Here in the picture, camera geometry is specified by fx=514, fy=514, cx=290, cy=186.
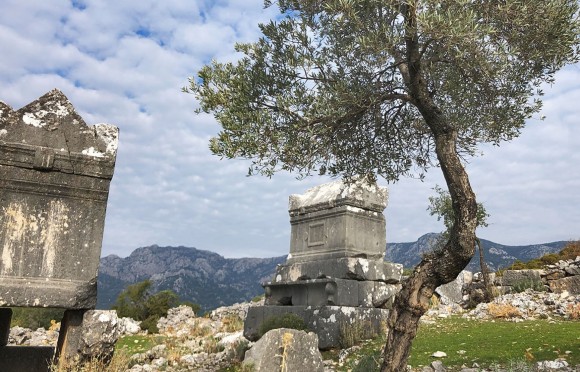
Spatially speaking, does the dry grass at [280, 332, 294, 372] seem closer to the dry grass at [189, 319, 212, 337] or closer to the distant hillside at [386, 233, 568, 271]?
the dry grass at [189, 319, 212, 337]

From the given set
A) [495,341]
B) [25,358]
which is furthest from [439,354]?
[25,358]

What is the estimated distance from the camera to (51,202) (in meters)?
5.73

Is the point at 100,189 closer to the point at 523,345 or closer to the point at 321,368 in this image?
the point at 321,368

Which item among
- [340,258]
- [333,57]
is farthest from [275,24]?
[340,258]

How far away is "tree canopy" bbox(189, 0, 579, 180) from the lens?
23.4 feet

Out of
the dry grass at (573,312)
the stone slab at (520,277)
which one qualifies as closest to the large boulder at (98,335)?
the dry grass at (573,312)

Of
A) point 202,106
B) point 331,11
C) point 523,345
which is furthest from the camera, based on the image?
point 523,345

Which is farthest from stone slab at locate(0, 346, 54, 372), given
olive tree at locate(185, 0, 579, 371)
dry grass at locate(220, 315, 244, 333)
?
dry grass at locate(220, 315, 244, 333)

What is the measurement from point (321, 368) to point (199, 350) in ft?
17.7

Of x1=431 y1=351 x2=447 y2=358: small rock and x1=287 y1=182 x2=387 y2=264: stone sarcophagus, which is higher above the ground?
x1=287 y1=182 x2=387 y2=264: stone sarcophagus

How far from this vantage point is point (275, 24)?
8547mm

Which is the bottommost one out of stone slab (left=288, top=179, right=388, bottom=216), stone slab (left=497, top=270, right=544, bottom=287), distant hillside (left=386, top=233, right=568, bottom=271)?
stone slab (left=497, top=270, right=544, bottom=287)

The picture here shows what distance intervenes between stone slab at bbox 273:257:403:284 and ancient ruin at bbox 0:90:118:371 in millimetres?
8524

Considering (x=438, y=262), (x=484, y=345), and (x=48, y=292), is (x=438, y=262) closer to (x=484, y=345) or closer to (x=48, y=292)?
(x=484, y=345)
